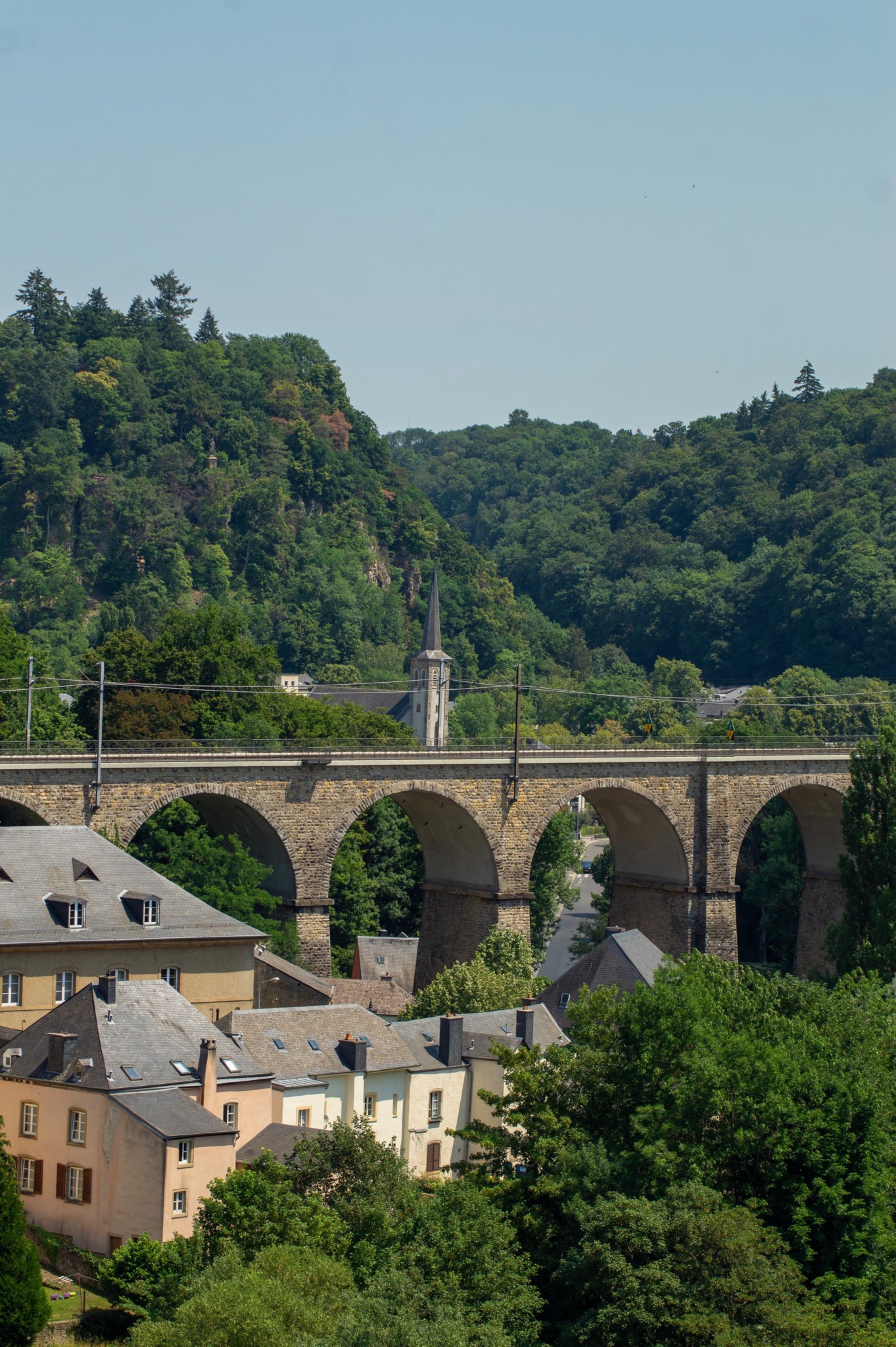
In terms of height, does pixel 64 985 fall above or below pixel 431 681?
below

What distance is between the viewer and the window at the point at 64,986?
40812mm

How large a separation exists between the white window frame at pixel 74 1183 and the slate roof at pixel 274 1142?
295 cm

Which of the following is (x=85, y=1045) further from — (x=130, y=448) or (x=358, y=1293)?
(x=130, y=448)

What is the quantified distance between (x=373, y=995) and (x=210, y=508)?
8350cm

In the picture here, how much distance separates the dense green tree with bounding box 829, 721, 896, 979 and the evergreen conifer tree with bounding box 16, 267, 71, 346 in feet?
346

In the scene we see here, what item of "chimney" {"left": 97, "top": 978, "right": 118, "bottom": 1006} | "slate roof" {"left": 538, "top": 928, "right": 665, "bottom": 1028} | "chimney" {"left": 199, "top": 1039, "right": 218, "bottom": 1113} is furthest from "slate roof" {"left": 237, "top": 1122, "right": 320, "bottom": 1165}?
"slate roof" {"left": 538, "top": 928, "right": 665, "bottom": 1028}

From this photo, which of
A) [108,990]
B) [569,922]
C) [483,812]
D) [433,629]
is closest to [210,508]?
[433,629]

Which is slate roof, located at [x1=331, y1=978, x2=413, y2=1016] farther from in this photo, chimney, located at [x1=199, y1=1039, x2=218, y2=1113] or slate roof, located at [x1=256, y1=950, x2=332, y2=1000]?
chimney, located at [x1=199, y1=1039, x2=218, y2=1113]

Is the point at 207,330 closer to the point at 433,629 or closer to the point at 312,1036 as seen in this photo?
the point at 433,629

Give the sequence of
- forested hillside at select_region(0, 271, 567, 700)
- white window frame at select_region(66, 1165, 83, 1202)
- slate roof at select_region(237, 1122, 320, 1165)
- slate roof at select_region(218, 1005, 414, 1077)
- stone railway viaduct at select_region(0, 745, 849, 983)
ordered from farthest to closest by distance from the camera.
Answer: forested hillside at select_region(0, 271, 567, 700) < stone railway viaduct at select_region(0, 745, 849, 983) < slate roof at select_region(218, 1005, 414, 1077) < slate roof at select_region(237, 1122, 320, 1165) < white window frame at select_region(66, 1165, 83, 1202)

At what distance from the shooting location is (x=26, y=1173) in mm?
35906

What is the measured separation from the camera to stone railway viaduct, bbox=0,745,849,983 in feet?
163

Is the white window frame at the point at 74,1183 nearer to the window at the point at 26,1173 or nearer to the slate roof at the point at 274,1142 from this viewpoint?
the window at the point at 26,1173

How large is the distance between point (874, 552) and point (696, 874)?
76597mm
